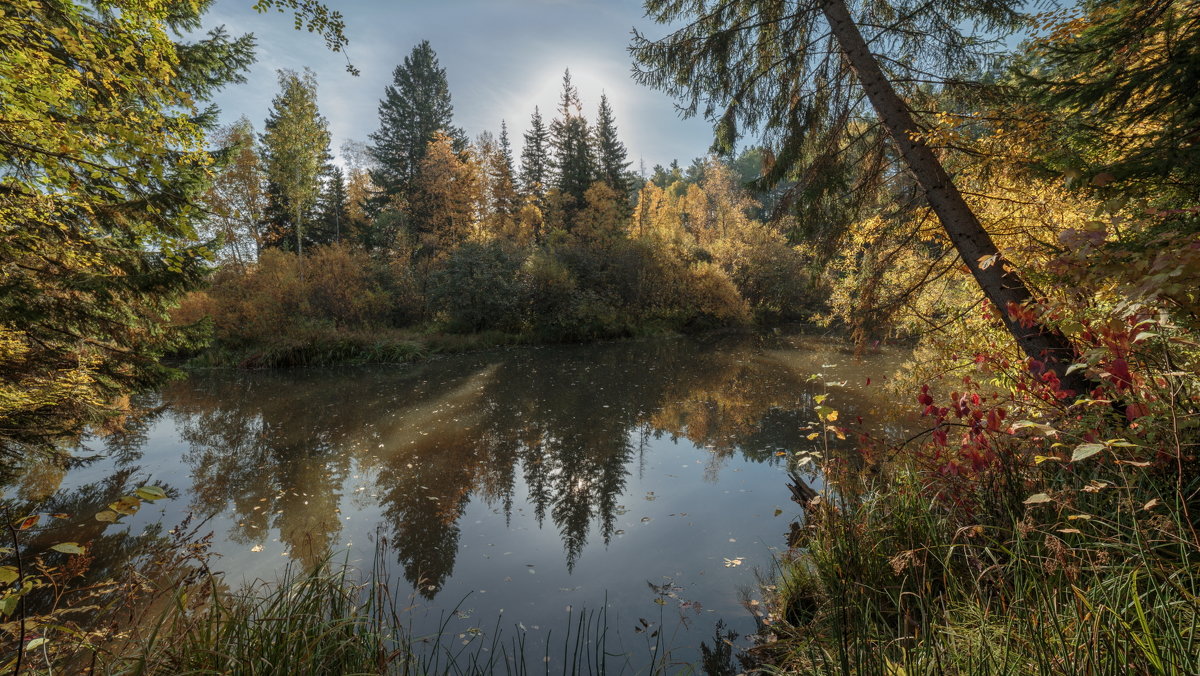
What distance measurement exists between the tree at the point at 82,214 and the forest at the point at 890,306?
0.10 ft

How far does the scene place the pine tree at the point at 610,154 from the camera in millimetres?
33906

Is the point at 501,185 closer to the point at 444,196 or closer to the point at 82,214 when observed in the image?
the point at 444,196

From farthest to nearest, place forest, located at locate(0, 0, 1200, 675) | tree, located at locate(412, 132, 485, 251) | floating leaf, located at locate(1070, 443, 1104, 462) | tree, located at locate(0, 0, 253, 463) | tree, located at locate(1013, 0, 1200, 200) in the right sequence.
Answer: tree, located at locate(412, 132, 485, 251), tree, located at locate(0, 0, 253, 463), tree, located at locate(1013, 0, 1200, 200), forest, located at locate(0, 0, 1200, 675), floating leaf, located at locate(1070, 443, 1104, 462)

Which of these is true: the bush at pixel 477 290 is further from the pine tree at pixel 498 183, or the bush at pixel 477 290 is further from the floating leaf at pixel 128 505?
the floating leaf at pixel 128 505

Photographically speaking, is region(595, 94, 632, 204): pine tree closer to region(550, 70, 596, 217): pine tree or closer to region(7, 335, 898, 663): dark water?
region(550, 70, 596, 217): pine tree

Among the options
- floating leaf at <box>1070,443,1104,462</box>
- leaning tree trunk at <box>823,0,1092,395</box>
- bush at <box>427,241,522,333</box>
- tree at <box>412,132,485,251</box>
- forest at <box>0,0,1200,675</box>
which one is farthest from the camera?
tree at <box>412,132,485,251</box>

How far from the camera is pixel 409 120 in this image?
98.8 ft

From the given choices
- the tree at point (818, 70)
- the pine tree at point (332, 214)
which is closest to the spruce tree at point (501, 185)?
the pine tree at point (332, 214)

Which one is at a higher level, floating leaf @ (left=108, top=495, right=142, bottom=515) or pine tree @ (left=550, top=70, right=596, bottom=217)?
pine tree @ (left=550, top=70, right=596, bottom=217)

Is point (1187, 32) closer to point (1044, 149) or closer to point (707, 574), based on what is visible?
point (1044, 149)

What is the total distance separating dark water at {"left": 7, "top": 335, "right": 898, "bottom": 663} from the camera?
13.6 ft

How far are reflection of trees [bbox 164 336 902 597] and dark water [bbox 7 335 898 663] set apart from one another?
0.04 metres

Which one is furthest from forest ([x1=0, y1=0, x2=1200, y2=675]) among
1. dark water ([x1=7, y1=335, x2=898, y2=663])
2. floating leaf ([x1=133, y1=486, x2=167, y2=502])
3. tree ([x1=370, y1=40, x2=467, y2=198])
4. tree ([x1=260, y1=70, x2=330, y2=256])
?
tree ([x1=370, y1=40, x2=467, y2=198])

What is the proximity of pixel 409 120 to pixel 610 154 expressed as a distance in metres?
13.4
